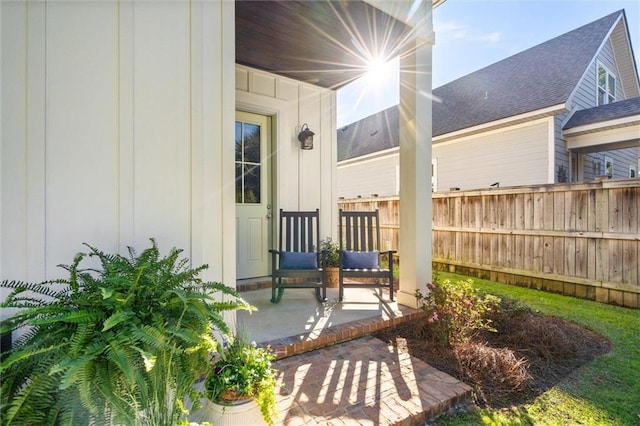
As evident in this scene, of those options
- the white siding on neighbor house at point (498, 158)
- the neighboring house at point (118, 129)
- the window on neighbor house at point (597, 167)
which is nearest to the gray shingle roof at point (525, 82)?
the white siding on neighbor house at point (498, 158)

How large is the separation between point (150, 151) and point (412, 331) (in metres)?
2.60

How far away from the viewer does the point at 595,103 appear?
8.06 metres

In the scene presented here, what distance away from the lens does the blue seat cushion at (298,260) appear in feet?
12.0

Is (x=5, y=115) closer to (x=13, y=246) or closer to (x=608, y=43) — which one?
(x=13, y=246)

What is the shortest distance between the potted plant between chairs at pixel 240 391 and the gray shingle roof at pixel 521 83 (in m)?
8.33

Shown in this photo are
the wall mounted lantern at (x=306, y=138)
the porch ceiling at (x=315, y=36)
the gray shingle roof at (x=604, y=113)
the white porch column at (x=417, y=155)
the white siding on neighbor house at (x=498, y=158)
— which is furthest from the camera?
the white siding on neighbor house at (x=498, y=158)

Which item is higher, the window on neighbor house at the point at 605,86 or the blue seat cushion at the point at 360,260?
the window on neighbor house at the point at 605,86

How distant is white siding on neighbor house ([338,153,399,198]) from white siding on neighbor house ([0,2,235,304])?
28.5 ft

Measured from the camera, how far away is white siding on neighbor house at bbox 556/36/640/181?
743 centimetres

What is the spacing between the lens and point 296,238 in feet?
14.0

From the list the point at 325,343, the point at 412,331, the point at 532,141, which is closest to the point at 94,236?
the point at 325,343

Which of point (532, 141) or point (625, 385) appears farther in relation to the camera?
point (532, 141)

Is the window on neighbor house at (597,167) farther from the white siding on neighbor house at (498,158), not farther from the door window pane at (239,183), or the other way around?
the door window pane at (239,183)

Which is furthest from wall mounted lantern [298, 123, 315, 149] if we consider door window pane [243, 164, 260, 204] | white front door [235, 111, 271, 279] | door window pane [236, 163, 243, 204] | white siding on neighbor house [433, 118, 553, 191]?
white siding on neighbor house [433, 118, 553, 191]
